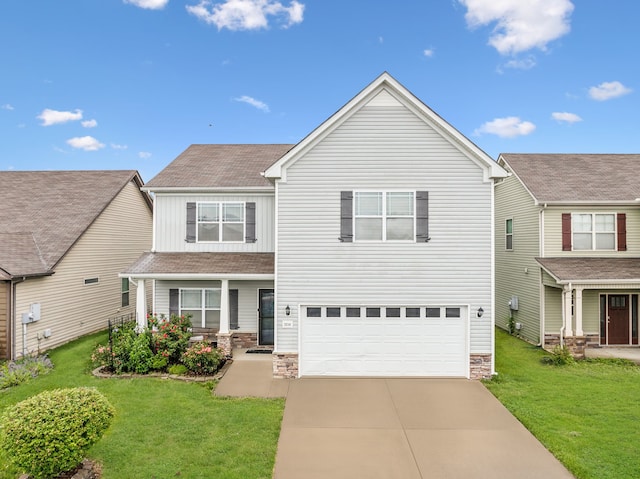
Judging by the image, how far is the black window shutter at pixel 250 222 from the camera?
1309cm

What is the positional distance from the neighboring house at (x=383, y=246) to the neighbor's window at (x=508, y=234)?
758cm

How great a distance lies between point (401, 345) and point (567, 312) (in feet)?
22.8

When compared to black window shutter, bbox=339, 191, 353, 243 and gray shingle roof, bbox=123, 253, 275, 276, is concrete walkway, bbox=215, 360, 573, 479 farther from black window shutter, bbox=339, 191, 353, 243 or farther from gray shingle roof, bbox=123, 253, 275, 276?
black window shutter, bbox=339, 191, 353, 243

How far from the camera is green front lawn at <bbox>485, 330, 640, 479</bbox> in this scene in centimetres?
621

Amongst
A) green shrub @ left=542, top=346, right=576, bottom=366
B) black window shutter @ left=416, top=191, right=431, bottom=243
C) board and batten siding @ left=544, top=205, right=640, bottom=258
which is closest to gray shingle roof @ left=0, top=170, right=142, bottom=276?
black window shutter @ left=416, top=191, right=431, bottom=243

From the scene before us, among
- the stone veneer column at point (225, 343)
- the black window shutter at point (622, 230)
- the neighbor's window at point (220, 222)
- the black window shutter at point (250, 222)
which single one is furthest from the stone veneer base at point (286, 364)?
the black window shutter at point (622, 230)

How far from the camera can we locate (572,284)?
12.7 m

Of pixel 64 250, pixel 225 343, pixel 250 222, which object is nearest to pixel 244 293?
pixel 225 343

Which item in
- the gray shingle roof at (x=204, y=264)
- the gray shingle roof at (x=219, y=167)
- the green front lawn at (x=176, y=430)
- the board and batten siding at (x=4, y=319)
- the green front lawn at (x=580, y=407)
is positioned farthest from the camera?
the gray shingle roof at (x=219, y=167)

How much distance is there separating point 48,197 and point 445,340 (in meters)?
17.1

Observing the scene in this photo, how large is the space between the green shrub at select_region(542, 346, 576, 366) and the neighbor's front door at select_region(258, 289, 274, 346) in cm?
914

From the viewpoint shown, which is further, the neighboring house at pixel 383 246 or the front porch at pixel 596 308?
the front porch at pixel 596 308

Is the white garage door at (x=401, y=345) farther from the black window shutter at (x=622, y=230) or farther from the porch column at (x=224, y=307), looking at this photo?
the black window shutter at (x=622, y=230)

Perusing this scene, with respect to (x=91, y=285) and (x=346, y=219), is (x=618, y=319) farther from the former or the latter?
(x=91, y=285)
